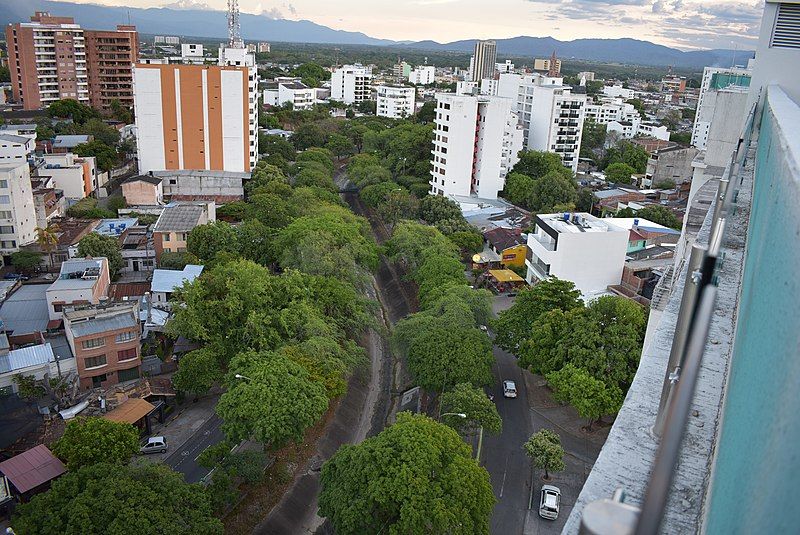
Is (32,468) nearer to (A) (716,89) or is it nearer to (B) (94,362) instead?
(B) (94,362)

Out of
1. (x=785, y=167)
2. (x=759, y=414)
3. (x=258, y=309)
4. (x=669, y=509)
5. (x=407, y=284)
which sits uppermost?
(x=785, y=167)

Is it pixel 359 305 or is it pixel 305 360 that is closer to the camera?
pixel 305 360

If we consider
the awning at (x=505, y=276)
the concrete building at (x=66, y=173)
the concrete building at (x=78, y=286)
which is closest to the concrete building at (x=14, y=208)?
the concrete building at (x=78, y=286)

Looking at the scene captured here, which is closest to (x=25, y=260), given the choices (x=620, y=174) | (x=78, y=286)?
(x=78, y=286)

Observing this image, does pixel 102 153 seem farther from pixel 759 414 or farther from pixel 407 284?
Answer: pixel 759 414

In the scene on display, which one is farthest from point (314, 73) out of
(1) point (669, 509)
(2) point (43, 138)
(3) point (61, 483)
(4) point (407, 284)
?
(1) point (669, 509)

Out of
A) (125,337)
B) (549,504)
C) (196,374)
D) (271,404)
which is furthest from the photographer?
(125,337)

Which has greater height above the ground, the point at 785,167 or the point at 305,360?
the point at 785,167
